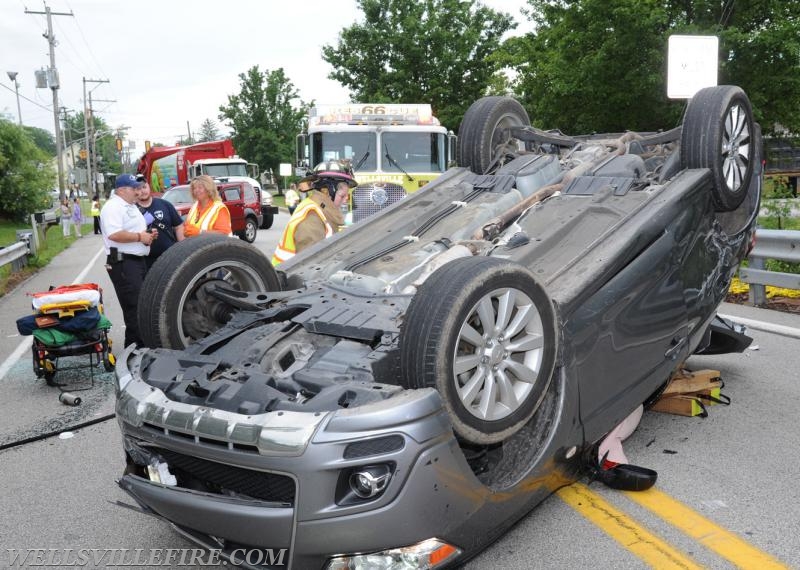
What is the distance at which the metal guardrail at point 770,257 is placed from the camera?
7.92 metres

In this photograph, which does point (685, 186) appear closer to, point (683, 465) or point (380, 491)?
point (683, 465)

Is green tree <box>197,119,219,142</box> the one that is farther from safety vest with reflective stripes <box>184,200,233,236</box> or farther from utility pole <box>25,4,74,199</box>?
safety vest with reflective stripes <box>184,200,233,236</box>

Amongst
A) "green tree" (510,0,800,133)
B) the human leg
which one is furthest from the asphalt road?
"green tree" (510,0,800,133)

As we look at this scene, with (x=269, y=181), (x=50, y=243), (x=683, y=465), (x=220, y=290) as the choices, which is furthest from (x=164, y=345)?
(x=50, y=243)

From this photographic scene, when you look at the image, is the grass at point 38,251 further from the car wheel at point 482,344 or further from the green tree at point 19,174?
the car wheel at point 482,344

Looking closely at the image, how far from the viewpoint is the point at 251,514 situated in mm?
2602

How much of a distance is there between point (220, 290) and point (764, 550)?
2.89 m

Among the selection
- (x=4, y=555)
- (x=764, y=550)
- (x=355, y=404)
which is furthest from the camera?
(x=4, y=555)

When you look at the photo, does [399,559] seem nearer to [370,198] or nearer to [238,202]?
[370,198]

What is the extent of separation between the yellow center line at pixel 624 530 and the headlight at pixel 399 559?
3.39ft

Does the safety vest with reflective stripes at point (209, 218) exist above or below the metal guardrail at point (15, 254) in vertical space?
above

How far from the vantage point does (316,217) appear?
6.16m

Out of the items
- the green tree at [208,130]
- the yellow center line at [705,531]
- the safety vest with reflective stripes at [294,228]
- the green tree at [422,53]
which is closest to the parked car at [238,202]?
the green tree at [422,53]

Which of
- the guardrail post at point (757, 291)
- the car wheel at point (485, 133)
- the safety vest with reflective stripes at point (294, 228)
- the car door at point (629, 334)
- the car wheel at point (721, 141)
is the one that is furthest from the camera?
the guardrail post at point (757, 291)
